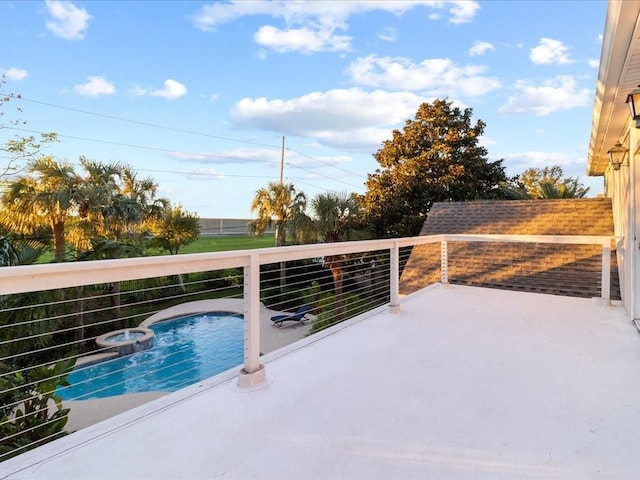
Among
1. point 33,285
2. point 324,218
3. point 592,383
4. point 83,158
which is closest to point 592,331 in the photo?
point 592,383

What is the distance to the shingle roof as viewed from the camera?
774cm

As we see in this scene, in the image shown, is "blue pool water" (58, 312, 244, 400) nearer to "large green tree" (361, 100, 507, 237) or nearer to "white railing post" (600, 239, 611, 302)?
"white railing post" (600, 239, 611, 302)

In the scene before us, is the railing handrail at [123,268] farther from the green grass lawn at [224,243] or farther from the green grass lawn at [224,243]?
the green grass lawn at [224,243]

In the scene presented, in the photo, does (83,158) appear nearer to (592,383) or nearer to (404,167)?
(404,167)

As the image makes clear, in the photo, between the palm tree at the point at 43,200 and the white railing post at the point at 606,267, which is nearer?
the white railing post at the point at 606,267

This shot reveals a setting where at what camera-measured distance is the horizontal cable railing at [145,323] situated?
2.01 meters

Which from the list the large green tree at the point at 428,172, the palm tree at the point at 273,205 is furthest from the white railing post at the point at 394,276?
the large green tree at the point at 428,172

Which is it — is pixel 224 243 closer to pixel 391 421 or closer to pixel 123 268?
pixel 123 268

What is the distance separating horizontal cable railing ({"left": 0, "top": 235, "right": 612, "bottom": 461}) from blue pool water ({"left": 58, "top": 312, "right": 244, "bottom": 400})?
1.7 inches

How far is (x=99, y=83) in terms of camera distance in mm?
18375

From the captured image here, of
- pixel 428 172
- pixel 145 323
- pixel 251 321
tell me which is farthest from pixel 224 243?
pixel 251 321

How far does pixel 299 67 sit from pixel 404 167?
24.5 feet

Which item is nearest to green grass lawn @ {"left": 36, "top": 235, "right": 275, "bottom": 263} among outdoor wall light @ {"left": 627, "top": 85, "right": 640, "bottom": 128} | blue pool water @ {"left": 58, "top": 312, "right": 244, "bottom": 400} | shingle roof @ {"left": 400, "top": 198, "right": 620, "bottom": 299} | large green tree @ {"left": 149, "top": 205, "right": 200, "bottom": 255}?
large green tree @ {"left": 149, "top": 205, "right": 200, "bottom": 255}

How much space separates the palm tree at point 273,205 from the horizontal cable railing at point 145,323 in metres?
2.85
